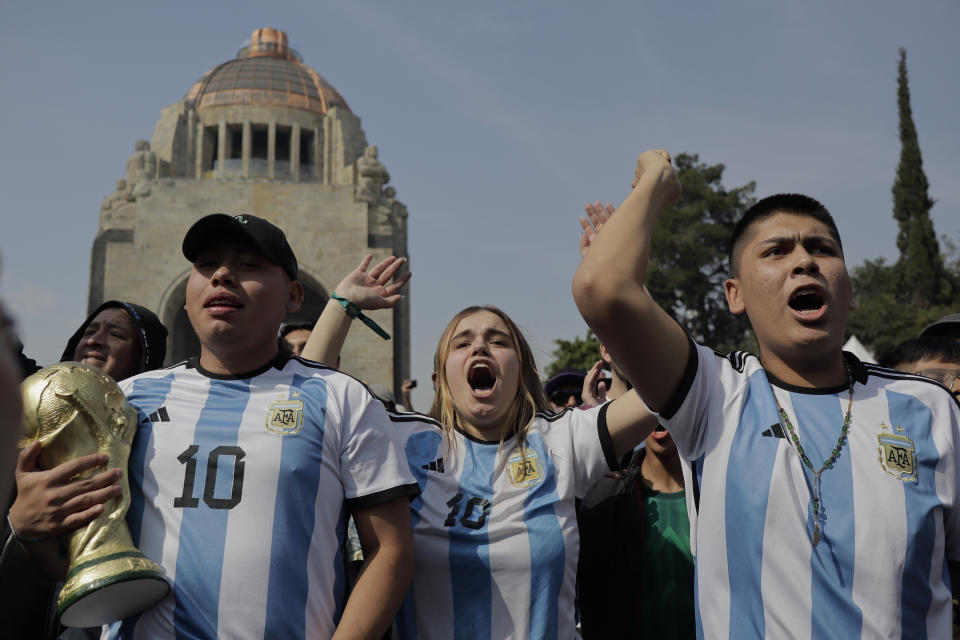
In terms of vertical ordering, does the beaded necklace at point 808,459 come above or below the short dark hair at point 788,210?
below

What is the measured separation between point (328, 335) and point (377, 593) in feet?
4.35

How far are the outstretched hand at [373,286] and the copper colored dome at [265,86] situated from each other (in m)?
30.5

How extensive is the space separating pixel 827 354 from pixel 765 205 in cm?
53

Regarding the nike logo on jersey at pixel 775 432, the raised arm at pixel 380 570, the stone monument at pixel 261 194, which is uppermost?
the stone monument at pixel 261 194

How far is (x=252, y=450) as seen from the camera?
7.71 ft

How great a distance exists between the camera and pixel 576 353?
96.3 feet

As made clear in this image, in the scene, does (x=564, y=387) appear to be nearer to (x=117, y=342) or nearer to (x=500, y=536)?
(x=500, y=536)

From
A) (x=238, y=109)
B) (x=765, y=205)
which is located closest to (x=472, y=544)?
(x=765, y=205)

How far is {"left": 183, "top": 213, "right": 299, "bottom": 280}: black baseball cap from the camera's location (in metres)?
2.60

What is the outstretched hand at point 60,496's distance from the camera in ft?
7.05

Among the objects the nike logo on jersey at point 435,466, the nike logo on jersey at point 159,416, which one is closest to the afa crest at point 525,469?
the nike logo on jersey at point 435,466

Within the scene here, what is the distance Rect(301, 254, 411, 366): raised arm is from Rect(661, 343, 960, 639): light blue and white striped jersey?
1.63 metres

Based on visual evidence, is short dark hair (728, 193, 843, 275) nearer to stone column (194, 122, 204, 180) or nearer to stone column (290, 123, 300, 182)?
stone column (290, 123, 300, 182)

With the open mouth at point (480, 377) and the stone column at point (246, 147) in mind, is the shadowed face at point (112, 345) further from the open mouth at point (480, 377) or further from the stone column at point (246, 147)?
the stone column at point (246, 147)
